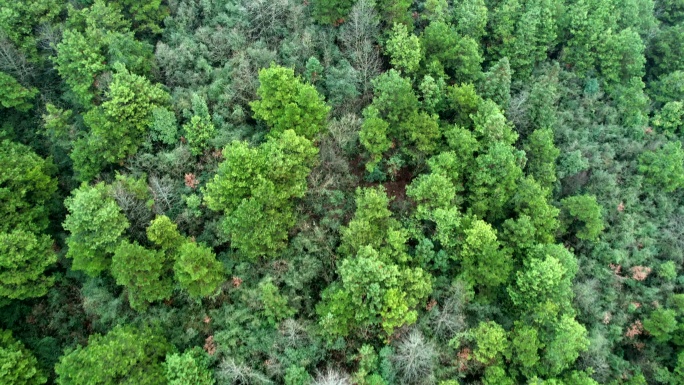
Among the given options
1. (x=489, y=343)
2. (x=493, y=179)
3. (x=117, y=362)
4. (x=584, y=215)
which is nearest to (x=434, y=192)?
(x=493, y=179)

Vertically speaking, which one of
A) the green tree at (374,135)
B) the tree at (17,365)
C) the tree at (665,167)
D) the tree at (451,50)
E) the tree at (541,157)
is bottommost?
the tree at (17,365)

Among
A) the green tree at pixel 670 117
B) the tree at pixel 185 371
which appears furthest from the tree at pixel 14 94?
the green tree at pixel 670 117

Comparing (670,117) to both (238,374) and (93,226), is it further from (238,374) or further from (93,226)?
(93,226)

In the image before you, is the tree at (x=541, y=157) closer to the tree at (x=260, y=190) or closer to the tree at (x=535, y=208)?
the tree at (x=535, y=208)

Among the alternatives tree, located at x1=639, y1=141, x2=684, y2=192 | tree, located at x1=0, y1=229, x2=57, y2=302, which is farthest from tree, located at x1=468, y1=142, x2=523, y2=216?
tree, located at x1=0, y1=229, x2=57, y2=302

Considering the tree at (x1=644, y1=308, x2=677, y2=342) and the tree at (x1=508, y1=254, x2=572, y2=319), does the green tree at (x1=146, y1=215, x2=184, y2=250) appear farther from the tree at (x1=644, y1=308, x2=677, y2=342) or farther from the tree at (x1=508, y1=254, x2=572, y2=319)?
the tree at (x1=644, y1=308, x2=677, y2=342)
